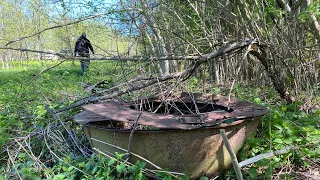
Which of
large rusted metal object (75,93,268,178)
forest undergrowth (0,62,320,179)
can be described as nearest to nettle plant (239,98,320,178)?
forest undergrowth (0,62,320,179)

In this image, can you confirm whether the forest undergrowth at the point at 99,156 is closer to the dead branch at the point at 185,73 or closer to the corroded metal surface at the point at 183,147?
the corroded metal surface at the point at 183,147

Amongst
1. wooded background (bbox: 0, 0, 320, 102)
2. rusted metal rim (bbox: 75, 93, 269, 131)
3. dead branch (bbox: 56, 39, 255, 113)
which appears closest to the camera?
rusted metal rim (bbox: 75, 93, 269, 131)

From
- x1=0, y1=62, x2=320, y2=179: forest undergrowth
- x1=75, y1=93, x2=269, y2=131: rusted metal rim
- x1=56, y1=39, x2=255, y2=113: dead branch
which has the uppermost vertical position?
x1=56, y1=39, x2=255, y2=113: dead branch

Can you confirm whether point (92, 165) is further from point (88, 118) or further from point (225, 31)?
point (225, 31)

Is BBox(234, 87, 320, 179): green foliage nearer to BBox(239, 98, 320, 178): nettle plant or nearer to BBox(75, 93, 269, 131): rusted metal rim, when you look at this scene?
BBox(239, 98, 320, 178): nettle plant

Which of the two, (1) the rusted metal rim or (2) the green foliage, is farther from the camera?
(2) the green foliage

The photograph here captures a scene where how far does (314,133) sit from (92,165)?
79.9 inches

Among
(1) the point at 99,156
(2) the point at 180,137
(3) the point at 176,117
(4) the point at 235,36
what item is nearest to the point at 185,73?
(3) the point at 176,117

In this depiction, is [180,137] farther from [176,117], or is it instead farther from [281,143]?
[281,143]

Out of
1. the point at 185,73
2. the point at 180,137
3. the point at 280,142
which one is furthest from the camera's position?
the point at 185,73

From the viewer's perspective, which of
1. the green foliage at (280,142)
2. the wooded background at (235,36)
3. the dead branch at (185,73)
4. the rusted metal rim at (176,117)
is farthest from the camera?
the wooded background at (235,36)

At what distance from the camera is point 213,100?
2.96m

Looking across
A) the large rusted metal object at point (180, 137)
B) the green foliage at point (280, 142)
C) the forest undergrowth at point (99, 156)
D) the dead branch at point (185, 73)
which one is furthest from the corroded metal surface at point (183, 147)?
the dead branch at point (185, 73)

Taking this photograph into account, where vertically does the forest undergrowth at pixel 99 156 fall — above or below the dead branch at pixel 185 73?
below
